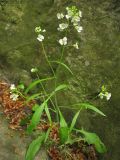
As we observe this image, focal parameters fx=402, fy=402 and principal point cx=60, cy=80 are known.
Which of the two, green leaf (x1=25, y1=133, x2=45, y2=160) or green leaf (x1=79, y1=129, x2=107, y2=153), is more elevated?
green leaf (x1=25, y1=133, x2=45, y2=160)

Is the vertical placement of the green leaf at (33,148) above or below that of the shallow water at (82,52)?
below

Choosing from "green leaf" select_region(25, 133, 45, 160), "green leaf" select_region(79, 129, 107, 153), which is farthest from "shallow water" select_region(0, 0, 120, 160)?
"green leaf" select_region(25, 133, 45, 160)

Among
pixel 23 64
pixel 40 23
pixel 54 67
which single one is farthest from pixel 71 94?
pixel 40 23

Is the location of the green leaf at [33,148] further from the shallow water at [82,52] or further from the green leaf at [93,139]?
the shallow water at [82,52]

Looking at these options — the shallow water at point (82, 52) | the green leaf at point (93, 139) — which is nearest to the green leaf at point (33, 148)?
the green leaf at point (93, 139)

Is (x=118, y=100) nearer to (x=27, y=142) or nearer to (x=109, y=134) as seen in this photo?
(x=109, y=134)

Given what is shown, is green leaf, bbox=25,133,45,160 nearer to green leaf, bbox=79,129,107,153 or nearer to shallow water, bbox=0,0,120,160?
green leaf, bbox=79,129,107,153

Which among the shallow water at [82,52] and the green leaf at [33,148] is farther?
the shallow water at [82,52]

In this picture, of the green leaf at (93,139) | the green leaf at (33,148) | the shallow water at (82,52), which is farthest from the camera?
the shallow water at (82,52)
